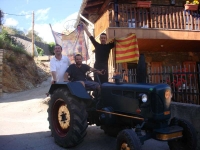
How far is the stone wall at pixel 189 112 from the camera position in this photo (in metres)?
3.76

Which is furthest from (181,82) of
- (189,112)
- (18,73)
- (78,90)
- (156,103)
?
(18,73)

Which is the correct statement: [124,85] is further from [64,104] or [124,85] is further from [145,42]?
[145,42]

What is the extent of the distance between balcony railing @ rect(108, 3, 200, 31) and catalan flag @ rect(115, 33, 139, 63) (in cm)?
93

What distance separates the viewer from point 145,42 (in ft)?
29.9

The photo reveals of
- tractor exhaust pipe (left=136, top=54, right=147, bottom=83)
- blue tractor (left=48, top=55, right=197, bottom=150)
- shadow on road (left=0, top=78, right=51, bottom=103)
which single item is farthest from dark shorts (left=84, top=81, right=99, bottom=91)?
shadow on road (left=0, top=78, right=51, bottom=103)

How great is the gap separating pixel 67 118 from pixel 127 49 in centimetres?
470

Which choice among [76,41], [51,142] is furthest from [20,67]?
[51,142]

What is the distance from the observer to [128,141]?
2650 mm

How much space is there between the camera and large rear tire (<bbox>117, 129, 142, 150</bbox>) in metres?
2.57

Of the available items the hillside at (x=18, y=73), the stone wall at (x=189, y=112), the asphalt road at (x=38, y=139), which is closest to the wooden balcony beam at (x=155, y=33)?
the asphalt road at (x=38, y=139)

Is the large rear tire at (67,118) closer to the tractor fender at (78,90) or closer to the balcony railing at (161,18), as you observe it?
the tractor fender at (78,90)

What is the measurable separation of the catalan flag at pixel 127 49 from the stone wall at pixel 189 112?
3.49 m

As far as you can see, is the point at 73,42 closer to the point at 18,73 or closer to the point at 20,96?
the point at 20,96

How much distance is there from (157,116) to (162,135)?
0.86 feet
